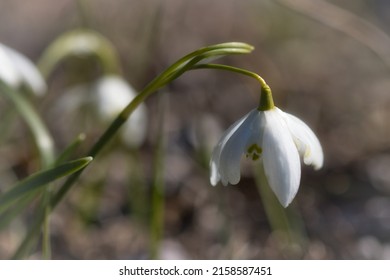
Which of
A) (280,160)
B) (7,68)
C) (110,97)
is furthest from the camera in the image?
(110,97)

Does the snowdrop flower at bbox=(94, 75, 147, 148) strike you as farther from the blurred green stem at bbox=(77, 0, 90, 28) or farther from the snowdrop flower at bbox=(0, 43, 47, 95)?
the blurred green stem at bbox=(77, 0, 90, 28)

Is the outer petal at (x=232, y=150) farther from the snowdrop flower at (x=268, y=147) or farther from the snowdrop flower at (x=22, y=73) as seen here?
the snowdrop flower at (x=22, y=73)

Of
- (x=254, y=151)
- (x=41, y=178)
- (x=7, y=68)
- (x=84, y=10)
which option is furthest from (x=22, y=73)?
(x=254, y=151)

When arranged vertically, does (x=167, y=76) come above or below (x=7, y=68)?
below

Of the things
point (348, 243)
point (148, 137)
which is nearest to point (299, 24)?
point (148, 137)

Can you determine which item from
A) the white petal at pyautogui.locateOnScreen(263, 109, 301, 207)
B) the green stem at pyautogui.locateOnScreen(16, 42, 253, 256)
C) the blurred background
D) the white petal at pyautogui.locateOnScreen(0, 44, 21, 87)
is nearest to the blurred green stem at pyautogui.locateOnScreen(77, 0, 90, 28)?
the blurred background

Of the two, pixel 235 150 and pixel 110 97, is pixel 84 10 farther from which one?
pixel 235 150
